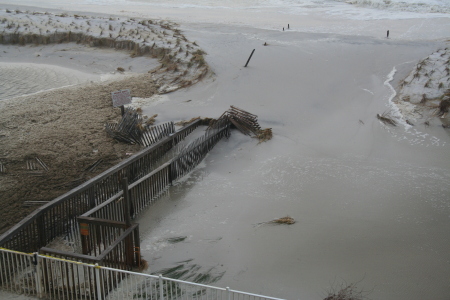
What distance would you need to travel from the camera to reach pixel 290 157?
1248 cm

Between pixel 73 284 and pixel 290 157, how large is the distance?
718 centimetres

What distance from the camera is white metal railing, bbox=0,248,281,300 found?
6766 mm

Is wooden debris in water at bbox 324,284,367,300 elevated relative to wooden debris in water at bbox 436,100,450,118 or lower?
lower

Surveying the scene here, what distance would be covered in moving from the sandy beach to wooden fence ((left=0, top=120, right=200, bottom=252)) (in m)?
1.13

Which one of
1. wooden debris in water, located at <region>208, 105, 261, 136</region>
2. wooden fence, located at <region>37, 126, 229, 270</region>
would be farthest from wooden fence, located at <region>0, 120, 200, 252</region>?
wooden debris in water, located at <region>208, 105, 261, 136</region>

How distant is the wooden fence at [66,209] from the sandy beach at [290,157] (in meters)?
1.13

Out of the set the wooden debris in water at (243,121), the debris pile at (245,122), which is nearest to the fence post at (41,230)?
the debris pile at (245,122)

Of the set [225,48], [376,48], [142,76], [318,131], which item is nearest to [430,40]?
[376,48]

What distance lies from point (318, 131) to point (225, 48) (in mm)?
8091

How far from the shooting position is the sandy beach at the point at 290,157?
823cm

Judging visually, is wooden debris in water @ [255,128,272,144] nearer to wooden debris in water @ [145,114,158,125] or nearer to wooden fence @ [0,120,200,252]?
wooden fence @ [0,120,200,252]

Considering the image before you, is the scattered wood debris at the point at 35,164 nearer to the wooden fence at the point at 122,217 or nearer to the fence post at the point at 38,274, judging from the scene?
the wooden fence at the point at 122,217

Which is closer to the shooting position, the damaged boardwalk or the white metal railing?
the white metal railing

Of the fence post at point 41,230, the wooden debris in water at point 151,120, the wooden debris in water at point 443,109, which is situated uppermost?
the wooden debris in water at point 443,109
